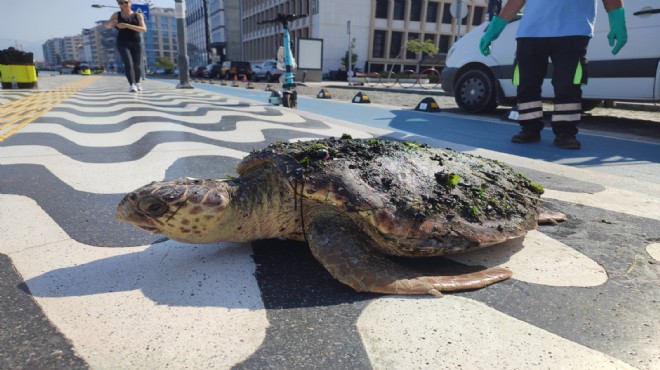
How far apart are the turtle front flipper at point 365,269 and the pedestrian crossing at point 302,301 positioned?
0.04m

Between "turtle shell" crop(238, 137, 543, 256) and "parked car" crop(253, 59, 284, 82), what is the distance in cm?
2870

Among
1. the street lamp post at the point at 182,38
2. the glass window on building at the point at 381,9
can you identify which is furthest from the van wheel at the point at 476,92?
the glass window on building at the point at 381,9

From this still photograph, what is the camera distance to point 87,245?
1634mm

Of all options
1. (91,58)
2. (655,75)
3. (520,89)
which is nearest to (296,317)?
(520,89)

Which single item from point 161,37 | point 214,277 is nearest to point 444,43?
point 214,277

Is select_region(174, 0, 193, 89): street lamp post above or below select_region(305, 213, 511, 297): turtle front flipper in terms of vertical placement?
above

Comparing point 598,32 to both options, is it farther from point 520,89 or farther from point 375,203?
point 375,203

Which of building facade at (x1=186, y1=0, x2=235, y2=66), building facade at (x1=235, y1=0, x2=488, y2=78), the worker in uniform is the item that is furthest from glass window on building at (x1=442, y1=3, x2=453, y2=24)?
the worker in uniform

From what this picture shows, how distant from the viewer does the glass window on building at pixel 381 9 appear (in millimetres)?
42375

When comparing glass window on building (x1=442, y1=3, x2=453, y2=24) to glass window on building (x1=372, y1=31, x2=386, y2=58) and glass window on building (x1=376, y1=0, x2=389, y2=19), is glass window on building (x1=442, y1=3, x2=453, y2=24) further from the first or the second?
glass window on building (x1=372, y1=31, x2=386, y2=58)

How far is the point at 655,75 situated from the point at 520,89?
87.7 inches

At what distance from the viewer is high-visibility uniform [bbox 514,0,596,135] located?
12.5 ft

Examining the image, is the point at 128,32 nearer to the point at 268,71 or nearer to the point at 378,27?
the point at 268,71

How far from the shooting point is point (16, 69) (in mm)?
11789
